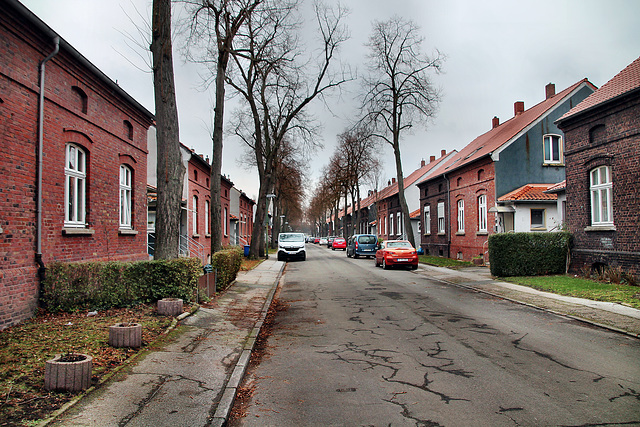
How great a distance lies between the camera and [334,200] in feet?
189

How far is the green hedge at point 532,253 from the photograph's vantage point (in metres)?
17.3

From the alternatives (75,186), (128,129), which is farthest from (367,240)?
(75,186)

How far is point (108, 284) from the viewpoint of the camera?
29.5 feet

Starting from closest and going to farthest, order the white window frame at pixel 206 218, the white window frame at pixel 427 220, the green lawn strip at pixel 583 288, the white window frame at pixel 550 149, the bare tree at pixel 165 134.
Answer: the bare tree at pixel 165 134 < the green lawn strip at pixel 583 288 < the white window frame at pixel 550 149 < the white window frame at pixel 206 218 < the white window frame at pixel 427 220

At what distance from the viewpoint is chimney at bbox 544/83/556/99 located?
28.2 m

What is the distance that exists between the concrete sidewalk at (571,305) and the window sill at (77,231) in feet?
34.9

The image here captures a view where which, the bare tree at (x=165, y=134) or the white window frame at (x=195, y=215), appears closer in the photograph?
the bare tree at (x=165, y=134)

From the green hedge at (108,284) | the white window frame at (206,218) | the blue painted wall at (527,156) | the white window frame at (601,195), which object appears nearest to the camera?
the green hedge at (108,284)

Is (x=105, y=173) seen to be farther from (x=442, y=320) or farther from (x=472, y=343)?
(x=472, y=343)

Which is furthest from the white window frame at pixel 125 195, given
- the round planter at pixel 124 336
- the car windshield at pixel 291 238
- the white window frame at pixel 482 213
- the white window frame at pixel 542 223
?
the white window frame at pixel 482 213

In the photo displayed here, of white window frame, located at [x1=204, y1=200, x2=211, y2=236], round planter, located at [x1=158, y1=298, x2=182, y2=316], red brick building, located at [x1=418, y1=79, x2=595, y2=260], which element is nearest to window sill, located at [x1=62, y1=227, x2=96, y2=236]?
round planter, located at [x1=158, y1=298, x2=182, y2=316]

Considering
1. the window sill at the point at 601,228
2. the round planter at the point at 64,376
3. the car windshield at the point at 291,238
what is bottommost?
the round planter at the point at 64,376

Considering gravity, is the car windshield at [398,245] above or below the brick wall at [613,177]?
below

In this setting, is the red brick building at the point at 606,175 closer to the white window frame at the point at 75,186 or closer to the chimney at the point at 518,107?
the chimney at the point at 518,107
